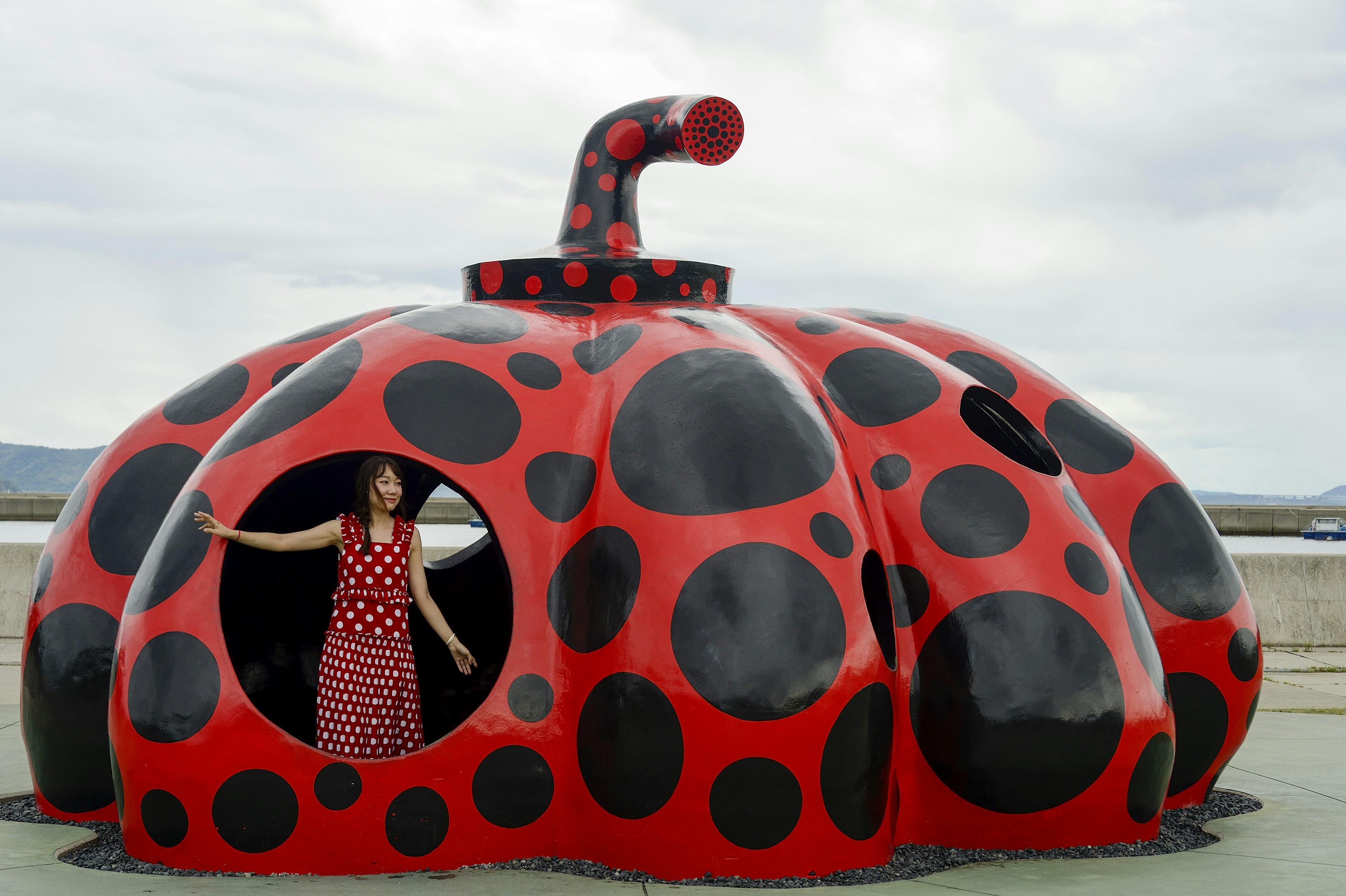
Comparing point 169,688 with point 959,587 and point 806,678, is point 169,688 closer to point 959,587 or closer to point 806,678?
point 806,678

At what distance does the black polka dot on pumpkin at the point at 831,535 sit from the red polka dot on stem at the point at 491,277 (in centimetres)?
252

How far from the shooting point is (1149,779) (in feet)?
17.0

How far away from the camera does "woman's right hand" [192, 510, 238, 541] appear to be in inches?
189

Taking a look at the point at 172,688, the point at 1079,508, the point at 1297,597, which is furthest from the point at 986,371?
the point at 1297,597

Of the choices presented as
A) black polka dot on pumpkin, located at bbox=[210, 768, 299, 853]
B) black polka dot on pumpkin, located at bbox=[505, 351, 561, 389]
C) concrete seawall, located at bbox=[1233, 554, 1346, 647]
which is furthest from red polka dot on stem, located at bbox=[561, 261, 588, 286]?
concrete seawall, located at bbox=[1233, 554, 1346, 647]

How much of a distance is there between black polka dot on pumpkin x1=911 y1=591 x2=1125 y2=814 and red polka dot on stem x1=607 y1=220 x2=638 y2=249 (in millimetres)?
2957

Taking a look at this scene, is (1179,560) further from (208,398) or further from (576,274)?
(208,398)

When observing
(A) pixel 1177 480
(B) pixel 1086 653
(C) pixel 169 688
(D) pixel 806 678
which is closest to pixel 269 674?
(C) pixel 169 688

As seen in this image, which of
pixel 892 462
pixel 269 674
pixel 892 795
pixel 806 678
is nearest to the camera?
pixel 806 678

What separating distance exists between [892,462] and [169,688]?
321 cm

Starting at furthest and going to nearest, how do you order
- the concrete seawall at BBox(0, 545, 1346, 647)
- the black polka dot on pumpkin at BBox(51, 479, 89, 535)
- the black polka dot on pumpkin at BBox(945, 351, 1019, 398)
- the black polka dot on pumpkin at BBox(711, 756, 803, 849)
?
the concrete seawall at BBox(0, 545, 1346, 647) < the black polka dot on pumpkin at BBox(945, 351, 1019, 398) < the black polka dot on pumpkin at BBox(51, 479, 89, 535) < the black polka dot on pumpkin at BBox(711, 756, 803, 849)

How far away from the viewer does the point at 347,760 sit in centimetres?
466

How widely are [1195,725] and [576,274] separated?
3.89 metres

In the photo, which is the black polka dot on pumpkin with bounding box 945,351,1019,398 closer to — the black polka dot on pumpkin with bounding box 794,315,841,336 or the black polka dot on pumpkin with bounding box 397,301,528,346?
the black polka dot on pumpkin with bounding box 794,315,841,336
